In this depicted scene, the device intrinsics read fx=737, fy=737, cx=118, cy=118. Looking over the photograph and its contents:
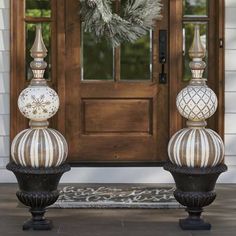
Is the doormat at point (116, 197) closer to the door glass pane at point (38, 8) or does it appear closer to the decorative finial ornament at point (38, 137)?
the decorative finial ornament at point (38, 137)

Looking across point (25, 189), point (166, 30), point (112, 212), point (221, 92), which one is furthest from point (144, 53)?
point (25, 189)

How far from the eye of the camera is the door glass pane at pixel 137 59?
739 centimetres

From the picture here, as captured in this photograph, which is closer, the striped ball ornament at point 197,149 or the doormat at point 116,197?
the striped ball ornament at point 197,149

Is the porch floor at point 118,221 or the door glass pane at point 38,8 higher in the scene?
the door glass pane at point 38,8

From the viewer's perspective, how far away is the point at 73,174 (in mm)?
7344

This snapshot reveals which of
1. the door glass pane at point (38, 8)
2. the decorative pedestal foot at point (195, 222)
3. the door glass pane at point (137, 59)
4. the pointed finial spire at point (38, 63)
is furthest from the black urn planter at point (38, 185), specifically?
the door glass pane at point (38, 8)

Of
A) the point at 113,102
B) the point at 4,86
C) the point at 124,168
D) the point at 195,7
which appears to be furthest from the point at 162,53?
the point at 4,86

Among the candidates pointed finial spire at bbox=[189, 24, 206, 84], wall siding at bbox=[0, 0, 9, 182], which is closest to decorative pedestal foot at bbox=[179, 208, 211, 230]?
pointed finial spire at bbox=[189, 24, 206, 84]

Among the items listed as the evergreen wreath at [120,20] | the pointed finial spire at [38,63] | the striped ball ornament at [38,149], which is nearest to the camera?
the striped ball ornament at [38,149]

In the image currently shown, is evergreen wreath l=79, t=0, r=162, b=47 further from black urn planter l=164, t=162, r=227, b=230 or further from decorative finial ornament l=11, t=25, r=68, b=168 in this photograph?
black urn planter l=164, t=162, r=227, b=230

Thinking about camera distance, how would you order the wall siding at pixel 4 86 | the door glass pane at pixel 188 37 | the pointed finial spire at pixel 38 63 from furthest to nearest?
the door glass pane at pixel 188 37 < the wall siding at pixel 4 86 < the pointed finial spire at pixel 38 63

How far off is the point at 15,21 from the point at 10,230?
101 inches

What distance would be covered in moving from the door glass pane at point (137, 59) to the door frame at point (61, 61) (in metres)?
0.22

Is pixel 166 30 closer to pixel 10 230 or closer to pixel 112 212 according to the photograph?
pixel 112 212
